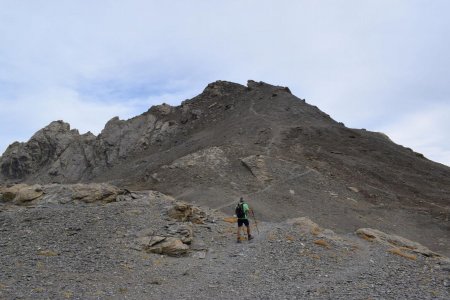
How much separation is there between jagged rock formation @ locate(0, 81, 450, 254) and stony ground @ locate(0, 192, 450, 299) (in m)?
8.21

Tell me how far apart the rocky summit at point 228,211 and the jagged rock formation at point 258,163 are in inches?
6.0

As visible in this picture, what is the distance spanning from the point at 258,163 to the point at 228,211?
311 inches

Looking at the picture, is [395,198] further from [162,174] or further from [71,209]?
[71,209]

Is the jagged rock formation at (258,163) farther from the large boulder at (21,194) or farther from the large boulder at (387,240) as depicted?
the large boulder at (21,194)

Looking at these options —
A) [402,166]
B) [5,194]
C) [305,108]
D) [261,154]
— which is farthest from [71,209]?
[305,108]

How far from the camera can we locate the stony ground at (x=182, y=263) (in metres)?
12.0

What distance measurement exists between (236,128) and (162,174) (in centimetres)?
1094

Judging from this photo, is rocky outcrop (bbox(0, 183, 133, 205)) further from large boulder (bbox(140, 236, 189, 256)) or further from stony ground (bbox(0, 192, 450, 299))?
large boulder (bbox(140, 236, 189, 256))

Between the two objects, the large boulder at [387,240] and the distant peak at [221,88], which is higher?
the distant peak at [221,88]

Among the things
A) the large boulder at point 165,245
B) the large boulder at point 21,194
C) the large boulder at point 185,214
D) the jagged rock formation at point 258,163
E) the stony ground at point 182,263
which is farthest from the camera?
the jagged rock formation at point 258,163

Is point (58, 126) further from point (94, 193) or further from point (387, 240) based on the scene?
point (387, 240)

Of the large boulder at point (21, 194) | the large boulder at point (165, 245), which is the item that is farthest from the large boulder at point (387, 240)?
the large boulder at point (21, 194)

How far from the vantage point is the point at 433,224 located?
26.5m

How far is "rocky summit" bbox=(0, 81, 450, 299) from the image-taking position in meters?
12.9
